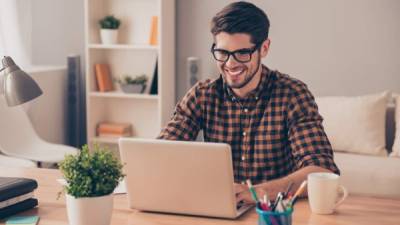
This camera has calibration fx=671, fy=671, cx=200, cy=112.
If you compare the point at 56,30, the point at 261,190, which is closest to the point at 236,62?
the point at 261,190

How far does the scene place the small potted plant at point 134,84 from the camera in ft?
15.0

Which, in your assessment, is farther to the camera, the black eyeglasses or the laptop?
the black eyeglasses

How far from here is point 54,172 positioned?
2.39 m

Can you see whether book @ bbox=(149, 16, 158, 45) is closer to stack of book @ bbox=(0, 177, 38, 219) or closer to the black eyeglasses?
the black eyeglasses

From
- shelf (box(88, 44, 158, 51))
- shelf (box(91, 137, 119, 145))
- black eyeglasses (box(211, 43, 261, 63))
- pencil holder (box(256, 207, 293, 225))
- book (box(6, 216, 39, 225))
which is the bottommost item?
shelf (box(91, 137, 119, 145))

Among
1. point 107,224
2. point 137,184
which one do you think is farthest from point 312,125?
point 107,224

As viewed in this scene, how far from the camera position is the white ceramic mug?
1838mm

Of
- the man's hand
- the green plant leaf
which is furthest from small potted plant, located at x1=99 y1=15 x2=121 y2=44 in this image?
the green plant leaf

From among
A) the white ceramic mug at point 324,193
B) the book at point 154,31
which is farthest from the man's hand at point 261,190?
the book at point 154,31

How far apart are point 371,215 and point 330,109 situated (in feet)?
7.07

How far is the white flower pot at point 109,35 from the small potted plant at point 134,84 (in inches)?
10.5

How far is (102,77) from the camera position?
4.67 metres

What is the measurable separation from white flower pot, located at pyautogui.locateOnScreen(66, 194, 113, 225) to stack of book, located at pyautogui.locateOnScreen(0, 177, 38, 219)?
274mm

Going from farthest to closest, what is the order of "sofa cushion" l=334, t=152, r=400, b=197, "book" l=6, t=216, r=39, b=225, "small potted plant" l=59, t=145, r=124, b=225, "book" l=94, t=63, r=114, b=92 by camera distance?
1. "book" l=94, t=63, r=114, b=92
2. "sofa cushion" l=334, t=152, r=400, b=197
3. "book" l=6, t=216, r=39, b=225
4. "small potted plant" l=59, t=145, r=124, b=225
